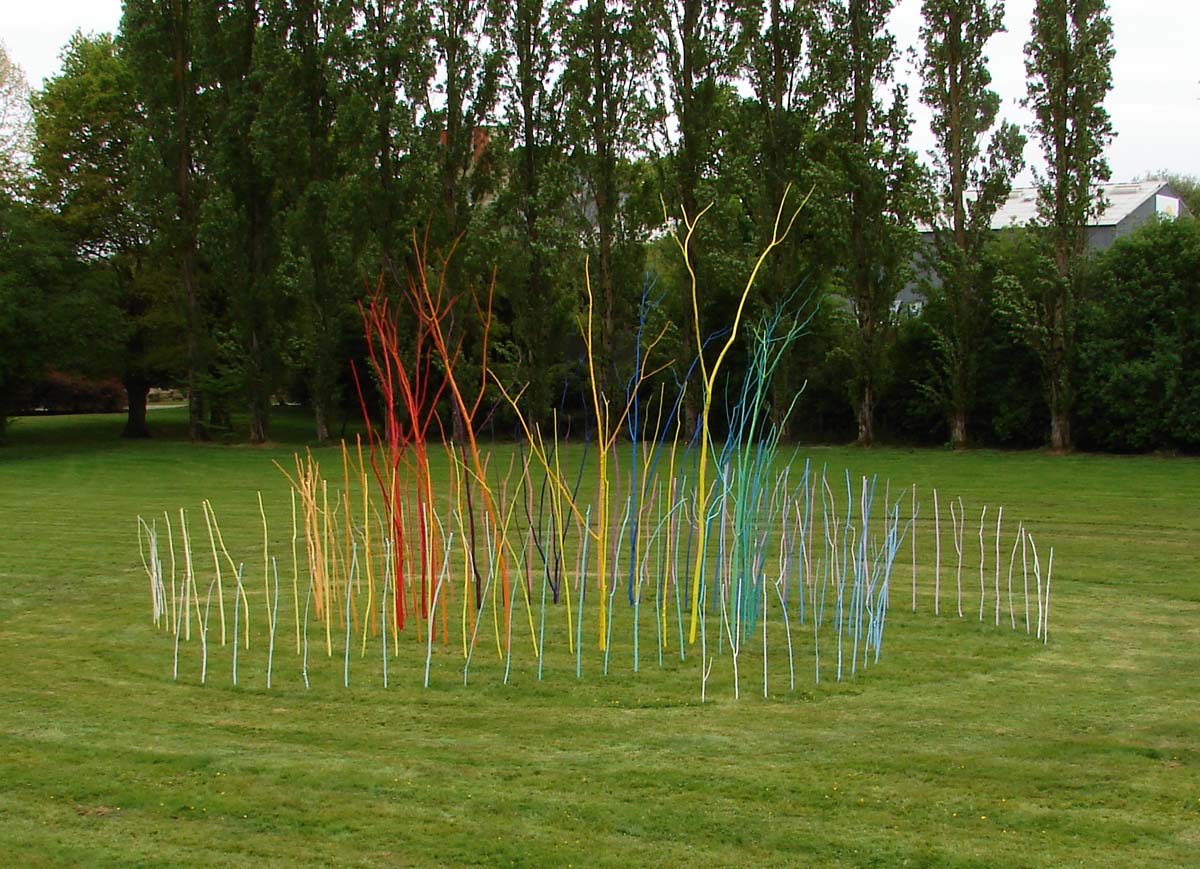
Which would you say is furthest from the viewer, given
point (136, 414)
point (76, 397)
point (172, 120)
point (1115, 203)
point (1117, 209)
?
point (76, 397)

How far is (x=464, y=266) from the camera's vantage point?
2527cm

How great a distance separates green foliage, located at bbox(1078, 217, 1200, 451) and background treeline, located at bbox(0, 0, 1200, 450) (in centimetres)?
8

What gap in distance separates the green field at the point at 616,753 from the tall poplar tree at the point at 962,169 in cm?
1575

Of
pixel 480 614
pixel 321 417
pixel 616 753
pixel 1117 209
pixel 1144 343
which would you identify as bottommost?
pixel 616 753

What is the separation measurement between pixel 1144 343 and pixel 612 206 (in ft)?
35.9

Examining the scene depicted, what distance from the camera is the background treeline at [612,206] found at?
74.8 feet

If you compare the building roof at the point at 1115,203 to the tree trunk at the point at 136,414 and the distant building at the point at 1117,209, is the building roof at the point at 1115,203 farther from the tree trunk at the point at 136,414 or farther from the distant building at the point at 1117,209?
the tree trunk at the point at 136,414

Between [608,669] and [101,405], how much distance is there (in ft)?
131

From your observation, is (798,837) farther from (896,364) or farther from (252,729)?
(896,364)

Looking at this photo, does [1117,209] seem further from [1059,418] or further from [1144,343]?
[1059,418]

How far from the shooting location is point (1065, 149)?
22.2 metres

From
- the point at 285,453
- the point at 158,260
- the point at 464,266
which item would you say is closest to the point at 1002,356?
the point at 464,266

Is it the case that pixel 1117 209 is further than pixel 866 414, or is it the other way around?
pixel 1117 209

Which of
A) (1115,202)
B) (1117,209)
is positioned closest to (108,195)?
(1117,209)
